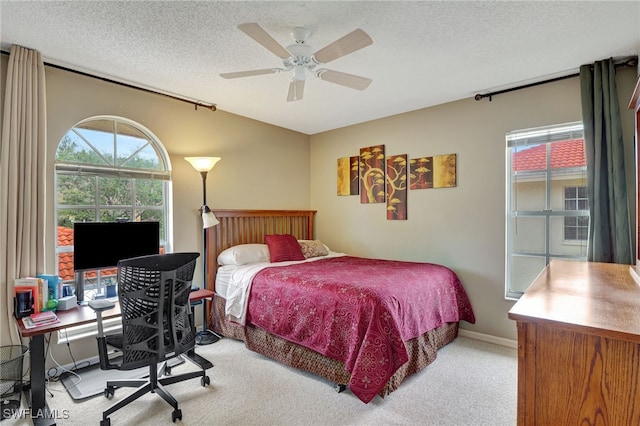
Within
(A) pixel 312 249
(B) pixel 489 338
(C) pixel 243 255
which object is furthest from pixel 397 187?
(C) pixel 243 255

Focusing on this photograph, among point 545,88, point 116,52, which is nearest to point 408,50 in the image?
point 545,88

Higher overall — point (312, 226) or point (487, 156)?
point (487, 156)

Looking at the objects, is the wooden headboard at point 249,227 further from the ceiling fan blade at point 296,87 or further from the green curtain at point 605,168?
the green curtain at point 605,168

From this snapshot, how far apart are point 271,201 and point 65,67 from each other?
2560 millimetres

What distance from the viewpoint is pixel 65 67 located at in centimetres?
271

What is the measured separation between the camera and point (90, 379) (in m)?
2.58

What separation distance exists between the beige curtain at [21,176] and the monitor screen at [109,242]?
279 mm

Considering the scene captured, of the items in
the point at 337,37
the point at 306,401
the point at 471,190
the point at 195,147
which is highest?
the point at 337,37

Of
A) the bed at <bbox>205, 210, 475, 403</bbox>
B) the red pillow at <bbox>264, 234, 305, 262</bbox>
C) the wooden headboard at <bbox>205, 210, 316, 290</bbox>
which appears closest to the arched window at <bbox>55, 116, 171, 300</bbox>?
the wooden headboard at <bbox>205, 210, 316, 290</bbox>

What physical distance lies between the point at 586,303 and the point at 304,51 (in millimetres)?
2051

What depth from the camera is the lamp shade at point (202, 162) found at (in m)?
3.45

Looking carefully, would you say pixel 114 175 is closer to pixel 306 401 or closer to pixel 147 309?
pixel 147 309

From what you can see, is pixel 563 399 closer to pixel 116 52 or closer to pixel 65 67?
pixel 116 52

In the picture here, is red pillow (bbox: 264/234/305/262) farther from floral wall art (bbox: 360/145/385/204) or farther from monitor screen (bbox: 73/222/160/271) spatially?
monitor screen (bbox: 73/222/160/271)
